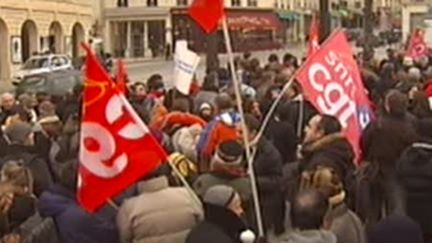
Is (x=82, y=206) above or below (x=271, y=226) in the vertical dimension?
above

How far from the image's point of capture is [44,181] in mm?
8844

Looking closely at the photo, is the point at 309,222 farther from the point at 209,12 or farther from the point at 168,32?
the point at 168,32

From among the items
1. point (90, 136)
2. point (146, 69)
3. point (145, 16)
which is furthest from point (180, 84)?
point (145, 16)

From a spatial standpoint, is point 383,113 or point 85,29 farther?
point 85,29

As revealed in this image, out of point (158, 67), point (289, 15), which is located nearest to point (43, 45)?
point (158, 67)

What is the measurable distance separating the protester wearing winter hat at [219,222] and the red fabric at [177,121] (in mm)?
3920

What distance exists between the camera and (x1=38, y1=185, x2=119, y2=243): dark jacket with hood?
735cm

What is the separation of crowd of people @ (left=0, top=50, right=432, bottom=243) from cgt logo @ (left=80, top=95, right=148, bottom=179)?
247 mm

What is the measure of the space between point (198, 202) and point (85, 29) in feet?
202

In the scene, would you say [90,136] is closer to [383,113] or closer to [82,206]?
[82,206]

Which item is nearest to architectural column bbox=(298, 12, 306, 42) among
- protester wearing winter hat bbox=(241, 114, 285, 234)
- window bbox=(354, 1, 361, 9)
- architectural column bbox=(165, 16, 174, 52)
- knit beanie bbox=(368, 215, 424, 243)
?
window bbox=(354, 1, 361, 9)

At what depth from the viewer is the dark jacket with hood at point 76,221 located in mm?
7348

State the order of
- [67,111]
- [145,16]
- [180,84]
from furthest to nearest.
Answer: [145,16] < [180,84] < [67,111]

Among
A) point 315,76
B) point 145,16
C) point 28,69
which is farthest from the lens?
point 145,16
